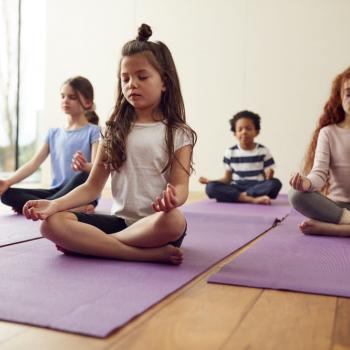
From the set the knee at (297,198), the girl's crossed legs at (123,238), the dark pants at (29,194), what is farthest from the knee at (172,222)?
the dark pants at (29,194)

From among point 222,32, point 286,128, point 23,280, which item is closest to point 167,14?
point 222,32

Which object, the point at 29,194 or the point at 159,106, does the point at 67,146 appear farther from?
the point at 159,106

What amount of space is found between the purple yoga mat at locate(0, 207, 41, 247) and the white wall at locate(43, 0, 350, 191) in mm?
2429

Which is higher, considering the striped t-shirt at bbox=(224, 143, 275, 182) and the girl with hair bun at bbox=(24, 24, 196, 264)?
the girl with hair bun at bbox=(24, 24, 196, 264)

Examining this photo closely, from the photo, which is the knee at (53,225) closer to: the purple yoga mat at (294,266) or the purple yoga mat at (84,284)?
the purple yoga mat at (84,284)

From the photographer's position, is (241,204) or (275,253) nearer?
(275,253)

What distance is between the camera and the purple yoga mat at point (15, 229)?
1704 millimetres

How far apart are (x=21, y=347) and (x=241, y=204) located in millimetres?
2611

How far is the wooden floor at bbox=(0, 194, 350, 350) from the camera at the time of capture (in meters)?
0.80

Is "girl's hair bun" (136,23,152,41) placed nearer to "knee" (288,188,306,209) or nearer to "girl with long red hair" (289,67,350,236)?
"girl with long red hair" (289,67,350,236)

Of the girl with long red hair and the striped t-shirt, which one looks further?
the striped t-shirt

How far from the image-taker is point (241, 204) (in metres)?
3.30

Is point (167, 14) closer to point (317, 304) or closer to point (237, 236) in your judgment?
point (237, 236)

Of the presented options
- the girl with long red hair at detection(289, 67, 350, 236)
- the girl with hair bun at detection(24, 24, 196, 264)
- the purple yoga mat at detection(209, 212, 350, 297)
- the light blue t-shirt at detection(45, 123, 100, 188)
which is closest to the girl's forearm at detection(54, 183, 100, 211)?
the girl with hair bun at detection(24, 24, 196, 264)
